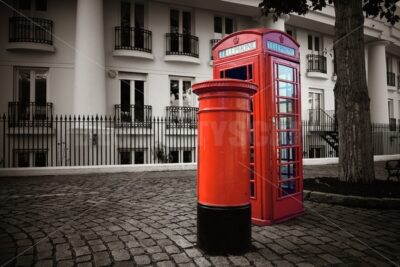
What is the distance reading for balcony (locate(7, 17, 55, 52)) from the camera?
13039 mm

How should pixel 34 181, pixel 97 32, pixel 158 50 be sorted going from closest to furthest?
1. pixel 34 181
2. pixel 97 32
3. pixel 158 50

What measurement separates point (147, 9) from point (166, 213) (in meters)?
13.3

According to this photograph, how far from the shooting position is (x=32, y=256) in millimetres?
3170

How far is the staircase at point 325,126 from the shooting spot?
1667cm

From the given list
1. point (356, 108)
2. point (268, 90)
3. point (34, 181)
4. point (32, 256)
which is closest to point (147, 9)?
point (34, 181)

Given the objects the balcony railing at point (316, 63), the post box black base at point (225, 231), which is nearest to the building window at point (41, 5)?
the post box black base at point (225, 231)

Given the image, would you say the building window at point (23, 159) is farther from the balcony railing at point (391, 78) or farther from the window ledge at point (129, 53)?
the balcony railing at point (391, 78)

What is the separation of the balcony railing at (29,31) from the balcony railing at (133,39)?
10.1 ft

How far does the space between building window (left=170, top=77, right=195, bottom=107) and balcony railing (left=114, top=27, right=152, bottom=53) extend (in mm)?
2174

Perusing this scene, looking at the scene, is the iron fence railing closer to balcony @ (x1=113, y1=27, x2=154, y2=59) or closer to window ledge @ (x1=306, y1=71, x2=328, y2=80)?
balcony @ (x1=113, y1=27, x2=154, y2=59)

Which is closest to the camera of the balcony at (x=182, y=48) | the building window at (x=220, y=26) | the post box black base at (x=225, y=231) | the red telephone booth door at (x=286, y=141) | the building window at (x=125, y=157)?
the post box black base at (x=225, y=231)

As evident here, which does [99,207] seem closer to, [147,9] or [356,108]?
[356,108]

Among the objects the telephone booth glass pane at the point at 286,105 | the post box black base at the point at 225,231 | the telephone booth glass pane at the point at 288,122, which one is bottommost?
the post box black base at the point at 225,231

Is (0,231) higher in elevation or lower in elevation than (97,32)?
A: lower
